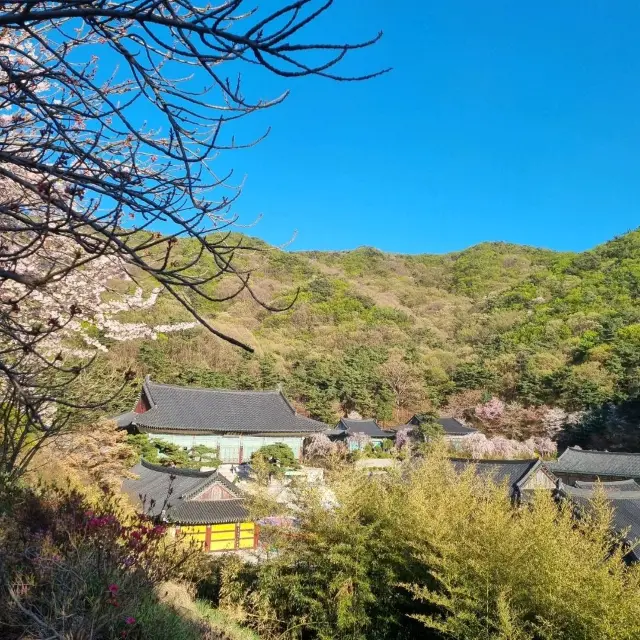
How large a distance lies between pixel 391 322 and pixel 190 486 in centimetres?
3621

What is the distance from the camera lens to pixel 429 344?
4200 cm

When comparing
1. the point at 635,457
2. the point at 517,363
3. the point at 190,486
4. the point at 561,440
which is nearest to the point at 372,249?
the point at 517,363

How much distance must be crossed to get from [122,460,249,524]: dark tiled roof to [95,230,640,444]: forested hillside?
3.78 m

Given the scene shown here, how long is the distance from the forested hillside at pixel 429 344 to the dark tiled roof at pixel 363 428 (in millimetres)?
776

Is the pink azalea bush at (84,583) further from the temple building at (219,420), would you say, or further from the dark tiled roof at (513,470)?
the temple building at (219,420)

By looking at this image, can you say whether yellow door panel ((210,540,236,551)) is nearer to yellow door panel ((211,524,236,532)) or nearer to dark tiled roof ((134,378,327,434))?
yellow door panel ((211,524,236,532))

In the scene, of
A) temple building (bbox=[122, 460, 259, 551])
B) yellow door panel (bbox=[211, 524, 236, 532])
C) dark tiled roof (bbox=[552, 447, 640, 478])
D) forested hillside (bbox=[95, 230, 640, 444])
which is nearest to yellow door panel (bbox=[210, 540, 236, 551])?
temple building (bbox=[122, 460, 259, 551])

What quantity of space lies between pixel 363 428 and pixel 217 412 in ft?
32.5

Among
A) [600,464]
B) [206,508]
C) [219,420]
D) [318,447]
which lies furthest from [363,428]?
[206,508]

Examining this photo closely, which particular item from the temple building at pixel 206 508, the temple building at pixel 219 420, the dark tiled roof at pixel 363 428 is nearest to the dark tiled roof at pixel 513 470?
the temple building at pixel 206 508

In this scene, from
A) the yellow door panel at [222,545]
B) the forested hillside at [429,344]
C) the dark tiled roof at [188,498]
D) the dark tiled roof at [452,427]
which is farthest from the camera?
the forested hillside at [429,344]

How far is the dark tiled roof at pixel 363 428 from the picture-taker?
26766 mm

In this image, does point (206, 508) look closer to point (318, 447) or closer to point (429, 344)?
point (318, 447)

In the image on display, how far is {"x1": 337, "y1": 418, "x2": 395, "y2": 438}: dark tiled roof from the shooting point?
87.8ft
